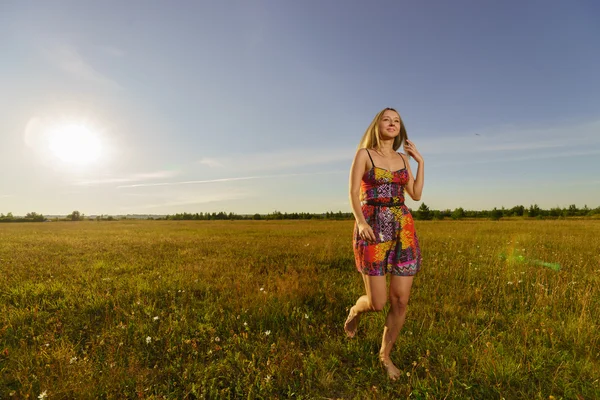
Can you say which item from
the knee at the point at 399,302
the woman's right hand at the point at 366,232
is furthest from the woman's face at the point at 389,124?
the knee at the point at 399,302

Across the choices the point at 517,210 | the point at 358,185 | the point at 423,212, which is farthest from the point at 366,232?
the point at 517,210

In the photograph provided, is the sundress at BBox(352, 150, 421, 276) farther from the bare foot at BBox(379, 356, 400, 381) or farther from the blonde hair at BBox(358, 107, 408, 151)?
the bare foot at BBox(379, 356, 400, 381)

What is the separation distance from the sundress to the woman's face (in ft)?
1.50

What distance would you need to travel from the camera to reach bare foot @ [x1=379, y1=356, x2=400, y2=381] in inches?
138

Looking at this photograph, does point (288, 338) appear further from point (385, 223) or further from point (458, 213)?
point (458, 213)

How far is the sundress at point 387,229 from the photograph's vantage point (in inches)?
131

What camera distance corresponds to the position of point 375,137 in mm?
3697

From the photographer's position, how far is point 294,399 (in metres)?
3.27

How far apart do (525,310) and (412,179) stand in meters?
3.64

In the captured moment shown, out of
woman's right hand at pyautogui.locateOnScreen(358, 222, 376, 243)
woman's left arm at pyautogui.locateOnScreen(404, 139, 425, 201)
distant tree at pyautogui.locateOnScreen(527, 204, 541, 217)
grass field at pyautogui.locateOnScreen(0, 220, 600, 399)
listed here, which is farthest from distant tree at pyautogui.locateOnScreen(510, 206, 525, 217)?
woman's right hand at pyautogui.locateOnScreen(358, 222, 376, 243)

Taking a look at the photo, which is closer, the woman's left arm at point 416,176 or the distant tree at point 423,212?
the woman's left arm at point 416,176

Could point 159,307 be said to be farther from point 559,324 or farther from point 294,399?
point 559,324

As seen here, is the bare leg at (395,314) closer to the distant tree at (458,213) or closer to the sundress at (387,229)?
the sundress at (387,229)

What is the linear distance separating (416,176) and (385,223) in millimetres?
866
